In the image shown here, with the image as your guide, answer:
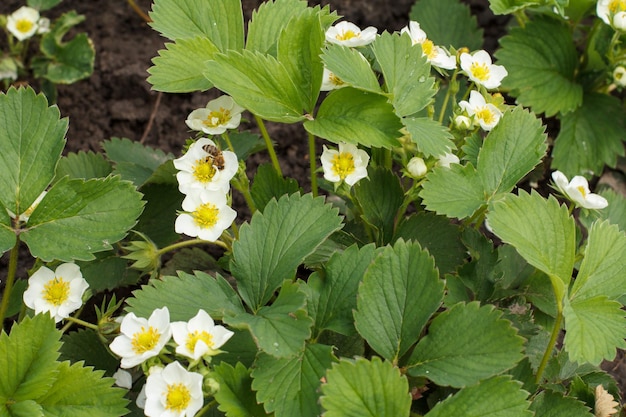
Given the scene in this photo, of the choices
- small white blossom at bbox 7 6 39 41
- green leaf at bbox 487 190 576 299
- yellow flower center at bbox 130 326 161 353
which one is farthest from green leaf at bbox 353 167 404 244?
small white blossom at bbox 7 6 39 41

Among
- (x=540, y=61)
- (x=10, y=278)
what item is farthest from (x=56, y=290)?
(x=540, y=61)

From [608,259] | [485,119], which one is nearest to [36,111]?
[485,119]

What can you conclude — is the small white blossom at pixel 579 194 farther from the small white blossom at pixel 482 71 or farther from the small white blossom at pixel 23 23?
the small white blossom at pixel 23 23

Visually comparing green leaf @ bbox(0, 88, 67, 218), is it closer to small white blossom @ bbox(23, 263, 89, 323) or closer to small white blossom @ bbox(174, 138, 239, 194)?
small white blossom @ bbox(23, 263, 89, 323)

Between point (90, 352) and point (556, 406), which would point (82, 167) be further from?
point (556, 406)

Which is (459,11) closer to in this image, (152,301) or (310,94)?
(310,94)

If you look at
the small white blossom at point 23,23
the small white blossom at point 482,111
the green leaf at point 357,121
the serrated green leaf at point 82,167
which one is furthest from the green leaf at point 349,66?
the small white blossom at point 23,23

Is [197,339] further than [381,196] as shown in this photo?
No
